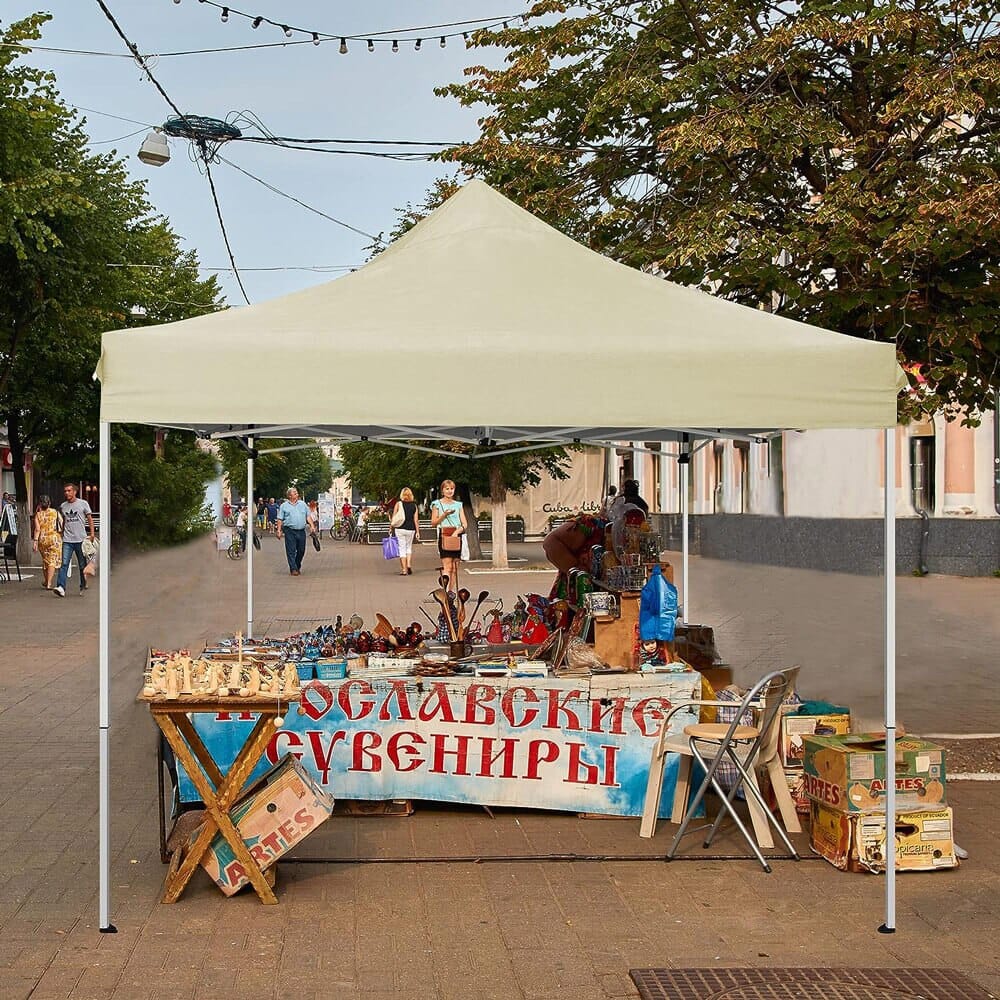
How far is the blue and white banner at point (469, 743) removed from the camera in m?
6.98

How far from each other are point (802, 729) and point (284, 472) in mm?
93328

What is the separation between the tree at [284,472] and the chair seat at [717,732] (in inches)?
1513

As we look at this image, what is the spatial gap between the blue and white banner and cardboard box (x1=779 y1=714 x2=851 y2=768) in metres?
0.59

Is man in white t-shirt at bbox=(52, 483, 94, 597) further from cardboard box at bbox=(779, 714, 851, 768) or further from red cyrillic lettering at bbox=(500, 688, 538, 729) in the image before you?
cardboard box at bbox=(779, 714, 851, 768)

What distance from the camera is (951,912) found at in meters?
5.52

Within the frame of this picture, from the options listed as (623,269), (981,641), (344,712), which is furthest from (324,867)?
(981,641)

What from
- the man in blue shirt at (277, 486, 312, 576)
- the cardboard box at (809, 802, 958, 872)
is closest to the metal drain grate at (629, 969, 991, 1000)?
the cardboard box at (809, 802, 958, 872)

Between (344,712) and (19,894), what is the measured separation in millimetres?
1882

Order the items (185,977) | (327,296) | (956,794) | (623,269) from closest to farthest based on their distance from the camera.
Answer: (185,977) < (327,296) < (623,269) < (956,794)

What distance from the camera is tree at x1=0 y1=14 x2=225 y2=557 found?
22.0 m

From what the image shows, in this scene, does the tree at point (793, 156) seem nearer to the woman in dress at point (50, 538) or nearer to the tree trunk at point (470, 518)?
the woman in dress at point (50, 538)

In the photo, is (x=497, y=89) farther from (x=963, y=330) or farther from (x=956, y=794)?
(x=956, y=794)

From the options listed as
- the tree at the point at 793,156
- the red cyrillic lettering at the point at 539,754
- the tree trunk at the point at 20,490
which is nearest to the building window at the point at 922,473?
the tree at the point at 793,156

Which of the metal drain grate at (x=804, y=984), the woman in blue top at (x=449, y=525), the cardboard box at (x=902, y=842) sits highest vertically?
the woman in blue top at (x=449, y=525)
